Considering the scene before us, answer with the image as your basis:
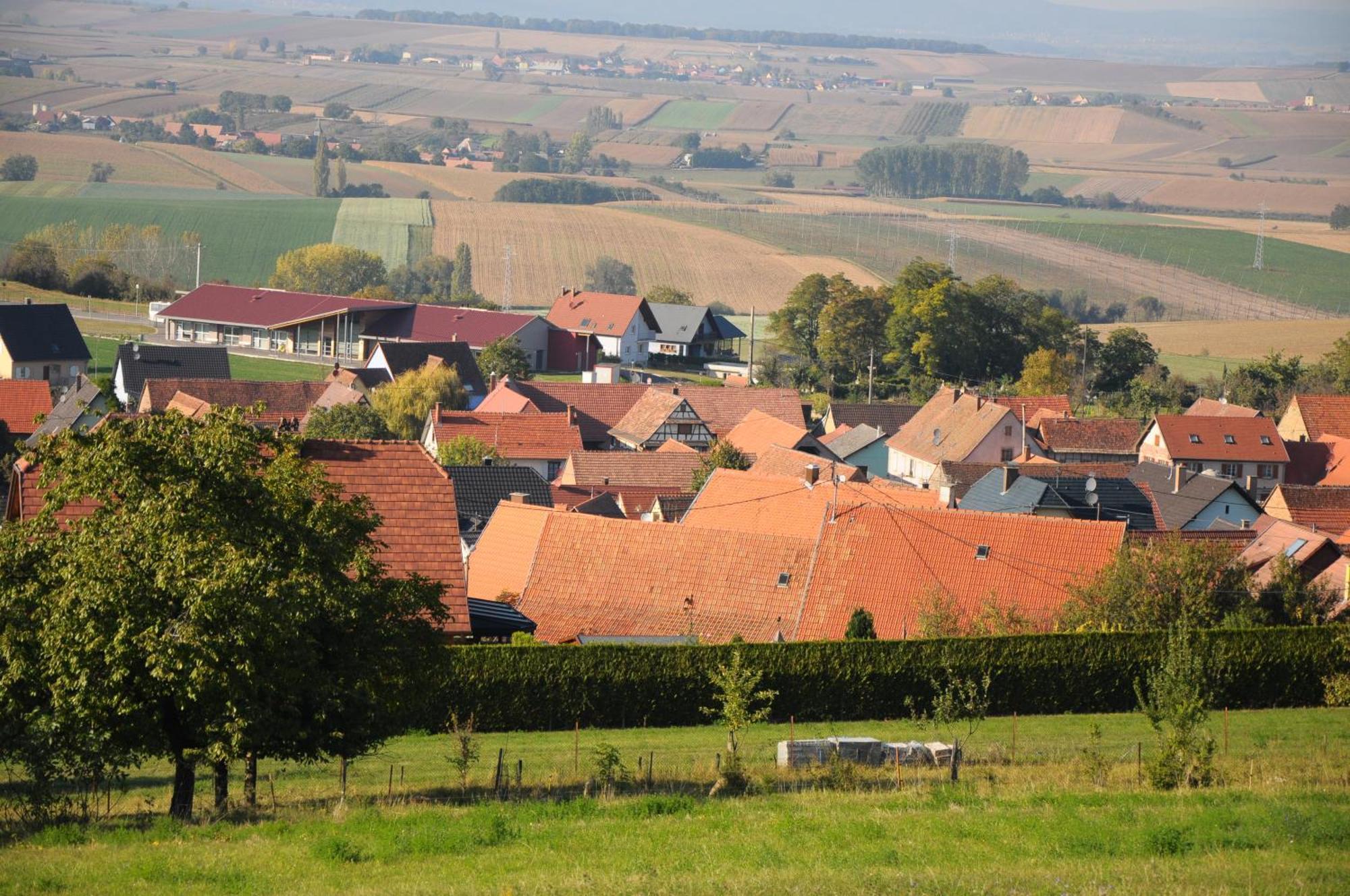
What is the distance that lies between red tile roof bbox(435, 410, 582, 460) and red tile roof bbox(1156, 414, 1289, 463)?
21.2 meters

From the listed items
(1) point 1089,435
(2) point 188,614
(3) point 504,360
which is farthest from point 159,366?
(2) point 188,614

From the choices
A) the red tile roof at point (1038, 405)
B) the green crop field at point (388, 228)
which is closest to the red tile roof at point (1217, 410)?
the red tile roof at point (1038, 405)

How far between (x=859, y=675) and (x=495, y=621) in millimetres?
6317

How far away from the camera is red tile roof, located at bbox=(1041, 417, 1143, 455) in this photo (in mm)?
61500

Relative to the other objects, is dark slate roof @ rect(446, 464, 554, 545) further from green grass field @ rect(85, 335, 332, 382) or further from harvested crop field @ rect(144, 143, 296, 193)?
harvested crop field @ rect(144, 143, 296, 193)

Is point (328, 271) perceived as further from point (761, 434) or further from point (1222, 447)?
point (1222, 447)

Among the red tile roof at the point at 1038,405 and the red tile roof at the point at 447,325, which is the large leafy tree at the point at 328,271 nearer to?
the red tile roof at the point at 447,325

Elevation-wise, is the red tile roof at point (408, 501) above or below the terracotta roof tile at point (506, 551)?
above

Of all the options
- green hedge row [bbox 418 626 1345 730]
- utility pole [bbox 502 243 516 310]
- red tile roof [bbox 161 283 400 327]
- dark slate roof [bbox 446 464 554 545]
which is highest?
utility pole [bbox 502 243 516 310]

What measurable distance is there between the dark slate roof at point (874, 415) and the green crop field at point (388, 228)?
67911 mm

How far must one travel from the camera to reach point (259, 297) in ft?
317

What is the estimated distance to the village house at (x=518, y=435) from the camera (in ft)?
186

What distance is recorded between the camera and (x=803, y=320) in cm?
9306

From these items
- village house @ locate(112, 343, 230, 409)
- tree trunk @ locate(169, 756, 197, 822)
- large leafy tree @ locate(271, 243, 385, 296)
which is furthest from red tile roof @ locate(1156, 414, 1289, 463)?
large leafy tree @ locate(271, 243, 385, 296)
